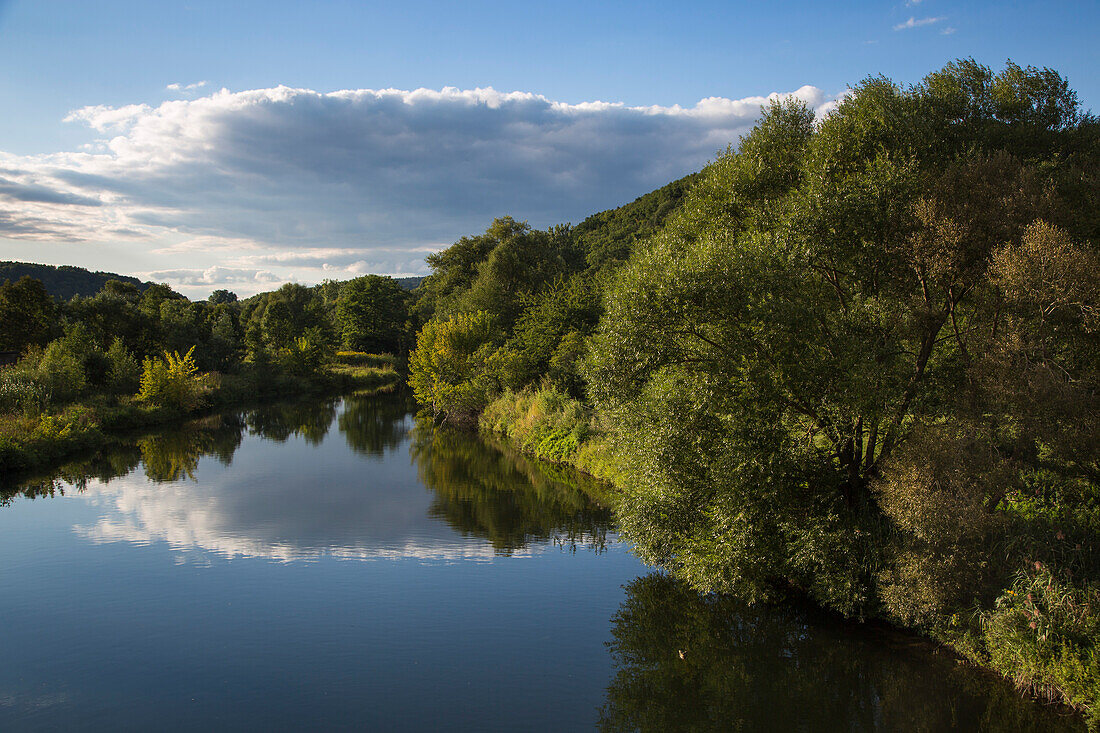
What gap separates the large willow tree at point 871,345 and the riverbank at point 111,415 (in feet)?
77.8

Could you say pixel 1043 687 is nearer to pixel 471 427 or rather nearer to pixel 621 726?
pixel 621 726

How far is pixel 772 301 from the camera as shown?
35.8ft

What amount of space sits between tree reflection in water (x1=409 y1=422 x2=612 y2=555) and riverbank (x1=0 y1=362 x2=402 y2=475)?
14130mm

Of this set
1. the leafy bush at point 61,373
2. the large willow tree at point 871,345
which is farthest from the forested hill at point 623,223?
the large willow tree at point 871,345

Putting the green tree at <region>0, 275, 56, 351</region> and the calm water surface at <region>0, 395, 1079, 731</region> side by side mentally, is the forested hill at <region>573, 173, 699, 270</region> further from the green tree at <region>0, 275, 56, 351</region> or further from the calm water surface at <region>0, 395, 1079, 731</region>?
the calm water surface at <region>0, 395, 1079, 731</region>

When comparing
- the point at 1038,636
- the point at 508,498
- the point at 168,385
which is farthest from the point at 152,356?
the point at 1038,636

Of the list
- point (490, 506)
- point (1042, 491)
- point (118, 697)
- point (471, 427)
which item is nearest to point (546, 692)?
point (118, 697)

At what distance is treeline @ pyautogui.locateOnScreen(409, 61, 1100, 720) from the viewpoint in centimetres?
938

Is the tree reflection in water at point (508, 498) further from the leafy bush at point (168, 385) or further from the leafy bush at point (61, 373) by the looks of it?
the leafy bush at point (61, 373)

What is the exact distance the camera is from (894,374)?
11.0 meters

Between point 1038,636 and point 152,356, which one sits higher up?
point 152,356

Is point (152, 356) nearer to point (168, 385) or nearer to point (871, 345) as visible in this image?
point (168, 385)

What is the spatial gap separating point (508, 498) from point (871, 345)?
14126mm

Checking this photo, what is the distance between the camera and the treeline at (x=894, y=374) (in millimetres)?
9383
